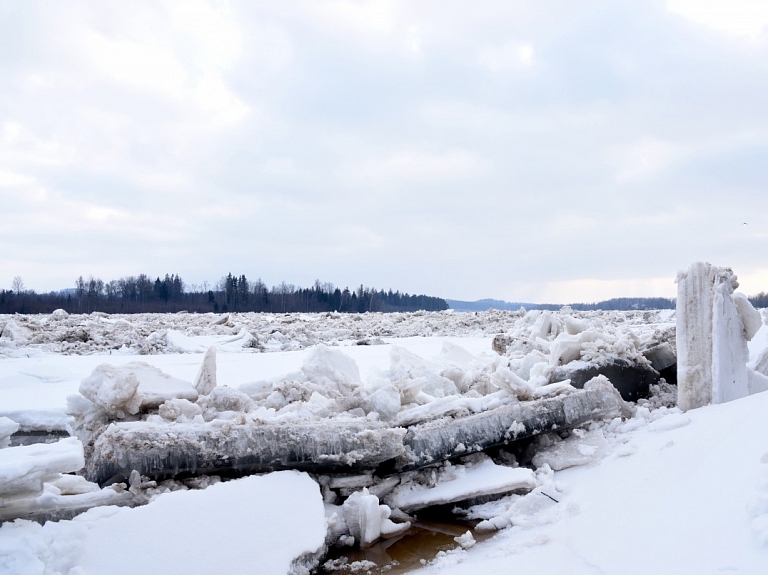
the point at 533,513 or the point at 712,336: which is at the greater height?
the point at 712,336

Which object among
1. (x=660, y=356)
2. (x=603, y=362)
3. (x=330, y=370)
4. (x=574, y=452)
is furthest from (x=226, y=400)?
(x=660, y=356)

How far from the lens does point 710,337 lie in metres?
4.20

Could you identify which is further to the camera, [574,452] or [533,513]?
[574,452]

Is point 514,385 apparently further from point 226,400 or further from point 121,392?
point 121,392

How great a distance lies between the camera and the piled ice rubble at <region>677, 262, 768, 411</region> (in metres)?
4.11

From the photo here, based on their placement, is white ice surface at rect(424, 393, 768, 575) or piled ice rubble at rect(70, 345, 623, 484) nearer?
white ice surface at rect(424, 393, 768, 575)

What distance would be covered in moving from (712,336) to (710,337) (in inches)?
1.1

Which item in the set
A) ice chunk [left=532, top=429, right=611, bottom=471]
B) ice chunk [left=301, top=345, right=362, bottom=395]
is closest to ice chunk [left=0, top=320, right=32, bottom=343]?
ice chunk [left=301, top=345, right=362, bottom=395]

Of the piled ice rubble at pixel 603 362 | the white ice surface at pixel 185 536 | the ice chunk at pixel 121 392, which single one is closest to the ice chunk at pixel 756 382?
the piled ice rubble at pixel 603 362

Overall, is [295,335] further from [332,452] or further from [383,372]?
[332,452]

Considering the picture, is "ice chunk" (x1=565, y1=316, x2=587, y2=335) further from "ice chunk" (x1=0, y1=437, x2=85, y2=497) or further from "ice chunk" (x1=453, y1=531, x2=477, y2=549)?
"ice chunk" (x1=0, y1=437, x2=85, y2=497)

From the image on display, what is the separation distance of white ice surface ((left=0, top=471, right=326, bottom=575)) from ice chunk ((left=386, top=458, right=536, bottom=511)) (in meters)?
0.72

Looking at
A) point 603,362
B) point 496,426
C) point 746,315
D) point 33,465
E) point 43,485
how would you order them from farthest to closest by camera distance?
point 603,362 < point 746,315 < point 496,426 < point 43,485 < point 33,465

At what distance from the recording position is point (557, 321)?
297 inches
